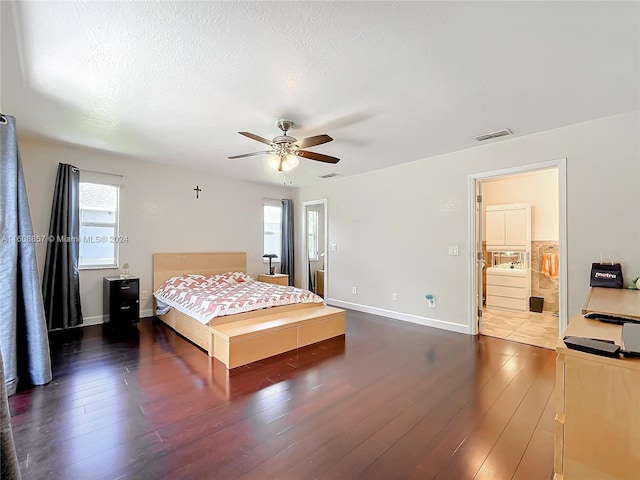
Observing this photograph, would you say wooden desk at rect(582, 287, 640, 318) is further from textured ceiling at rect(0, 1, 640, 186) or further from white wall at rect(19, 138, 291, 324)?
white wall at rect(19, 138, 291, 324)

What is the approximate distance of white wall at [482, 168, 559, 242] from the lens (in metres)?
5.30

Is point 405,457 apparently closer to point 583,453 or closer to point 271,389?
point 583,453

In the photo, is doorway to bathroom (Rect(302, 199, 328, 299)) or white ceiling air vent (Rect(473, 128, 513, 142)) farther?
doorway to bathroom (Rect(302, 199, 328, 299))

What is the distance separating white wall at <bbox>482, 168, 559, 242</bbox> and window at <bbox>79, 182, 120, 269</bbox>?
6098mm

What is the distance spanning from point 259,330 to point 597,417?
261 cm

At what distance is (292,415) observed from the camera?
83.6 inches

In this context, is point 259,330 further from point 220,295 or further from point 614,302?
point 614,302

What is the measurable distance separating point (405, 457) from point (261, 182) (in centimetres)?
536

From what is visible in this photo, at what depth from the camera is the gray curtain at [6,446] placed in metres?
0.67

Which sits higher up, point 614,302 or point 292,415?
point 614,302

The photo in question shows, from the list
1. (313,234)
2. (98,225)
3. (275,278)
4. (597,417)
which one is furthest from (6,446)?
(313,234)

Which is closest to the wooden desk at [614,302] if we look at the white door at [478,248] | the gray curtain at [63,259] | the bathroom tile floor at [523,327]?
the bathroom tile floor at [523,327]

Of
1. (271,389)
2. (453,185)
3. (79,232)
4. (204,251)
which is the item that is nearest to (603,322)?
(271,389)

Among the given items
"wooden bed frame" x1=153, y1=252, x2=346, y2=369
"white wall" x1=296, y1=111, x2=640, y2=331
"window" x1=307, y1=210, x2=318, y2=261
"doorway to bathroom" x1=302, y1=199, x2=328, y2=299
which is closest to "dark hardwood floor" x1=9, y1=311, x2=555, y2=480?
"wooden bed frame" x1=153, y1=252, x2=346, y2=369
